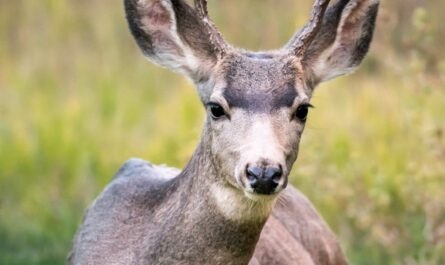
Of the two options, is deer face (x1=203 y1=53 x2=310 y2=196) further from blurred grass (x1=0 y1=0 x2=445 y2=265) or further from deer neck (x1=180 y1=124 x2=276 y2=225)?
blurred grass (x1=0 y1=0 x2=445 y2=265)

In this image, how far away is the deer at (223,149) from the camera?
6.51 meters

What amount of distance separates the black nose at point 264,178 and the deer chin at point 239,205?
0.26 meters

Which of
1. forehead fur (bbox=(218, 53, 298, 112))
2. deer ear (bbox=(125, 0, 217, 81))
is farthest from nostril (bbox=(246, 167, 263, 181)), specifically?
deer ear (bbox=(125, 0, 217, 81))

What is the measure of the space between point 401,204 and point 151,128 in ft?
8.46

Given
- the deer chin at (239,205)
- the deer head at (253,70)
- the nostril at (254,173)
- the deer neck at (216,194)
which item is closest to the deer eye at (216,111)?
the deer head at (253,70)

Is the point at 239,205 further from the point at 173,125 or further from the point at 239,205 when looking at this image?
the point at 173,125

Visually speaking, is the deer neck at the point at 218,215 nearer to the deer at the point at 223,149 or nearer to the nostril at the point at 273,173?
the deer at the point at 223,149

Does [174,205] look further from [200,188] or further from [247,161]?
[247,161]

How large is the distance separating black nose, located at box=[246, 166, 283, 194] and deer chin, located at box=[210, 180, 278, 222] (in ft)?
0.87

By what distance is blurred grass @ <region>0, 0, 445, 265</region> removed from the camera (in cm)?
1056

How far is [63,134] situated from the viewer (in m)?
12.5

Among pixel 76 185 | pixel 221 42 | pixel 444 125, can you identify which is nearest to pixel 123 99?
pixel 76 185

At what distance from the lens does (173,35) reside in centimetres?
721

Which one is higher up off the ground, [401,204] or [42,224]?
[401,204]
